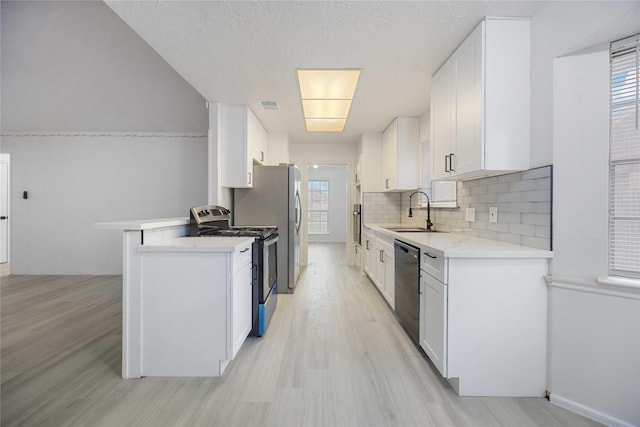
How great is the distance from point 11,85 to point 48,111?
0.43 metres

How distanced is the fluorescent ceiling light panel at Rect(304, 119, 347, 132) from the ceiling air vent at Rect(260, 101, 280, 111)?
0.64 meters

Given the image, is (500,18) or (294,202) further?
(294,202)

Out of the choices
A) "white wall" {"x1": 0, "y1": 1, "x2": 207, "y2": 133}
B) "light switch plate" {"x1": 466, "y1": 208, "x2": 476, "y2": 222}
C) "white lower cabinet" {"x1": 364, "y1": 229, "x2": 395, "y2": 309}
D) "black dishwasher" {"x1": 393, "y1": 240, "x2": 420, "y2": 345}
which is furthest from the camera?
"white wall" {"x1": 0, "y1": 1, "x2": 207, "y2": 133}

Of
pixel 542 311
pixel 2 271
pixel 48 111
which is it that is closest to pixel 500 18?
pixel 542 311

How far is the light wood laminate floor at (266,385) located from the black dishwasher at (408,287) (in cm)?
16

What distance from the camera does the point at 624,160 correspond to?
141 cm

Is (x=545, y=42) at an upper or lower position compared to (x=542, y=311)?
upper

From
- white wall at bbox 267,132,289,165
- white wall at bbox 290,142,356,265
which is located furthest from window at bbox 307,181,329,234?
white wall at bbox 267,132,289,165

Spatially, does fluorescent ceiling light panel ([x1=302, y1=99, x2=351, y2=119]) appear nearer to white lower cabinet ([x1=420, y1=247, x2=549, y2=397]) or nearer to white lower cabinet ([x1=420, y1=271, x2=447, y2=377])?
white lower cabinet ([x1=420, y1=271, x2=447, y2=377])

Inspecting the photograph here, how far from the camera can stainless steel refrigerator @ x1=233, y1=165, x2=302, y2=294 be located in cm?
371

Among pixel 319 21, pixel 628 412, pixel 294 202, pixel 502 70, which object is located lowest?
pixel 628 412

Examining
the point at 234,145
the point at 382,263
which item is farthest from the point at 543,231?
the point at 234,145

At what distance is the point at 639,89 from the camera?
1378 mm

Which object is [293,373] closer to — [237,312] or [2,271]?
[237,312]
